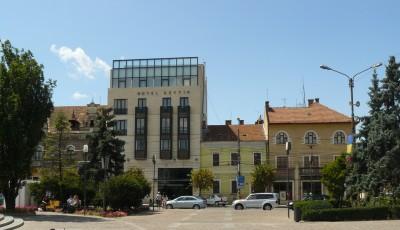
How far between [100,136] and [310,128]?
29962mm

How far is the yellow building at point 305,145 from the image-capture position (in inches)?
2712

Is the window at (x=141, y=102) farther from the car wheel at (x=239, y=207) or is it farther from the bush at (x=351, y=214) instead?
the bush at (x=351, y=214)

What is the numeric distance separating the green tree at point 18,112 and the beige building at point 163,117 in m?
36.0

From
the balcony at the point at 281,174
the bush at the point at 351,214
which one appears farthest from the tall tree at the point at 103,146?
the bush at the point at 351,214

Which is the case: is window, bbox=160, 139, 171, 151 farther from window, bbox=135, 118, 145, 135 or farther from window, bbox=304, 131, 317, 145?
window, bbox=304, 131, 317, 145

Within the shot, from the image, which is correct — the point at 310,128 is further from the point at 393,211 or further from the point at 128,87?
the point at 393,211

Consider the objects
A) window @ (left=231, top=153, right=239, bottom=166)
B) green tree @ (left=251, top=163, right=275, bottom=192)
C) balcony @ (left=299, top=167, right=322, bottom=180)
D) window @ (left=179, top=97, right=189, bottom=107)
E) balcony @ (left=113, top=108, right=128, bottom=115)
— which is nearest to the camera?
green tree @ (left=251, top=163, right=275, bottom=192)

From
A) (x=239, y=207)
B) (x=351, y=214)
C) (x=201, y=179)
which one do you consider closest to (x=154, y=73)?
(x=201, y=179)

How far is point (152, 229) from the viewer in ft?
80.1

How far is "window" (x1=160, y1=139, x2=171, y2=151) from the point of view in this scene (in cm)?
7275

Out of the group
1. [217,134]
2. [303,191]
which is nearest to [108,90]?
[217,134]

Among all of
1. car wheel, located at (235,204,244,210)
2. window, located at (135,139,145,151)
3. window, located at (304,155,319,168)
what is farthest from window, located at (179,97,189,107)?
car wheel, located at (235,204,244,210)

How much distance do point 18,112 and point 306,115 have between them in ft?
151

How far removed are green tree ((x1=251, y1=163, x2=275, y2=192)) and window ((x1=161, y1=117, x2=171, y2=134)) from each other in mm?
13594
